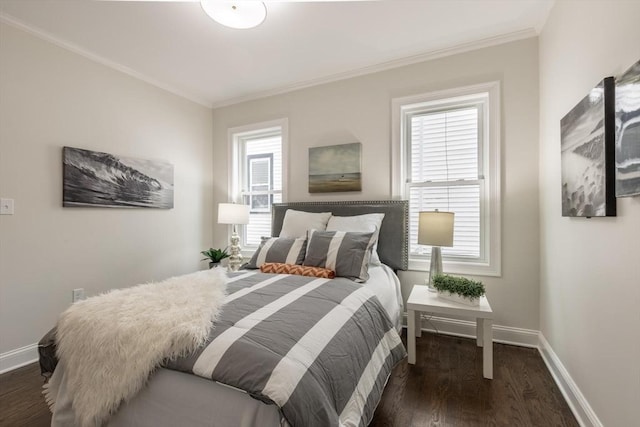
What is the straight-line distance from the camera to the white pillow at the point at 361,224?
2.56m

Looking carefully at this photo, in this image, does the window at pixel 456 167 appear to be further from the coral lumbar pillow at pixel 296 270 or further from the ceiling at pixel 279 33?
the coral lumbar pillow at pixel 296 270

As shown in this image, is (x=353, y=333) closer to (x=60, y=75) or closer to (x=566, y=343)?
(x=566, y=343)

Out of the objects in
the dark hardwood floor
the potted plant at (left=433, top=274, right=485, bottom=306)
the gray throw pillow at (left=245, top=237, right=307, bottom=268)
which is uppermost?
the gray throw pillow at (left=245, top=237, right=307, bottom=268)

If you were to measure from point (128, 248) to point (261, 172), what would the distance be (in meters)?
1.72

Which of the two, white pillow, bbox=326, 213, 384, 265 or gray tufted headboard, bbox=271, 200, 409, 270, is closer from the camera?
white pillow, bbox=326, 213, 384, 265

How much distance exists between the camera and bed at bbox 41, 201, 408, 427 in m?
0.92

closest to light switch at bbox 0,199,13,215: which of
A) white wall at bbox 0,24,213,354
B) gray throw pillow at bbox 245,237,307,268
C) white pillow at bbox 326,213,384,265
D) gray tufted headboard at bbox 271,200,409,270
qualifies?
white wall at bbox 0,24,213,354

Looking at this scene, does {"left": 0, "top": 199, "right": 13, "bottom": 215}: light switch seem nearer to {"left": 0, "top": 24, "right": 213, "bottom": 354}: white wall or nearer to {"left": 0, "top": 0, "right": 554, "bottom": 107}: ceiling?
{"left": 0, "top": 24, "right": 213, "bottom": 354}: white wall

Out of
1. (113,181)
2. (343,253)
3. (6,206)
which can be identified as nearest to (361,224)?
(343,253)

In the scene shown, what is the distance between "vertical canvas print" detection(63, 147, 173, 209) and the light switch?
33 cm

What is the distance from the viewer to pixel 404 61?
9.24ft

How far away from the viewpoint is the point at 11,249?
2191 mm

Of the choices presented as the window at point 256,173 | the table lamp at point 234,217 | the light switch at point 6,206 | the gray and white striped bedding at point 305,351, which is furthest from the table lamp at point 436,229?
the light switch at point 6,206

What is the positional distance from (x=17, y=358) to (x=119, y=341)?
6.37 feet
